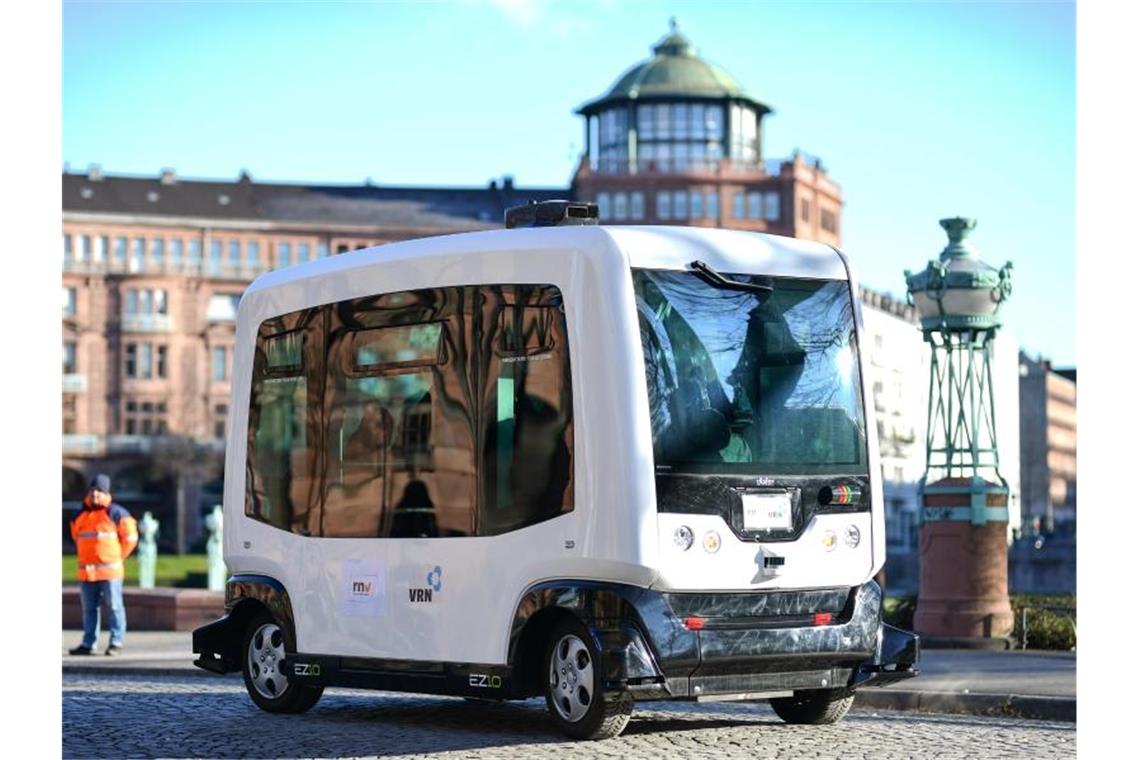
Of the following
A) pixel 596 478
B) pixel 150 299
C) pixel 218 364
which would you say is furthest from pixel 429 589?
pixel 218 364

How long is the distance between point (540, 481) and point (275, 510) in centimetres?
270

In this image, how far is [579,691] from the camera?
11812 mm

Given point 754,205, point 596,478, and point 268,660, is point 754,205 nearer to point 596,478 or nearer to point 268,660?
point 268,660

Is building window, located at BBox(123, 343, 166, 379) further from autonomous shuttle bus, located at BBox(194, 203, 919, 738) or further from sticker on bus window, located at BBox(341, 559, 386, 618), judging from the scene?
sticker on bus window, located at BBox(341, 559, 386, 618)

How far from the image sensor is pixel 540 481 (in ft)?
39.7

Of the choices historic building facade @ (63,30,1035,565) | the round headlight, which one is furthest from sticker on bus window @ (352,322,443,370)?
historic building facade @ (63,30,1035,565)

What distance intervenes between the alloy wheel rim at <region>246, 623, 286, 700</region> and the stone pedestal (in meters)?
8.36

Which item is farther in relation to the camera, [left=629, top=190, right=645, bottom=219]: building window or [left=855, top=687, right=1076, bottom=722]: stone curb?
[left=629, top=190, right=645, bottom=219]: building window

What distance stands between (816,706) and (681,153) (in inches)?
4101

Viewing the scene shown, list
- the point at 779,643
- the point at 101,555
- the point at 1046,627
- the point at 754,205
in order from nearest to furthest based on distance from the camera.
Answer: the point at 779,643
the point at 1046,627
the point at 101,555
the point at 754,205

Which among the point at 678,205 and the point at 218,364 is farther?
the point at 218,364

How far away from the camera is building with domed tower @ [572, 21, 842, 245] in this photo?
114375 millimetres
